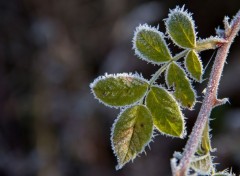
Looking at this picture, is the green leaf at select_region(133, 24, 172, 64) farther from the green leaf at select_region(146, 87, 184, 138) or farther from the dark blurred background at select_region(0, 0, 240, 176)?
the dark blurred background at select_region(0, 0, 240, 176)

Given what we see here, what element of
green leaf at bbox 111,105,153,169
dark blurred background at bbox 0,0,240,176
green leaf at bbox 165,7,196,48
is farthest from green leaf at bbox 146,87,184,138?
dark blurred background at bbox 0,0,240,176

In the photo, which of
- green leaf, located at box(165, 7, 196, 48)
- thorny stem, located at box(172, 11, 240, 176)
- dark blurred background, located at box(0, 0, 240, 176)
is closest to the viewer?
thorny stem, located at box(172, 11, 240, 176)

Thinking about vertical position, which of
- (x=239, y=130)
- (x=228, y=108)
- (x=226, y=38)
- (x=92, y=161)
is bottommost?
(x=226, y=38)

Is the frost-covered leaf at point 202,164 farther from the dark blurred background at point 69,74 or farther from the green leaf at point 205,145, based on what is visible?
the dark blurred background at point 69,74

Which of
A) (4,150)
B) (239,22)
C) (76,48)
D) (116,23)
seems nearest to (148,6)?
(116,23)

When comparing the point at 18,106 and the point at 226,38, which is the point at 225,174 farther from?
the point at 18,106
